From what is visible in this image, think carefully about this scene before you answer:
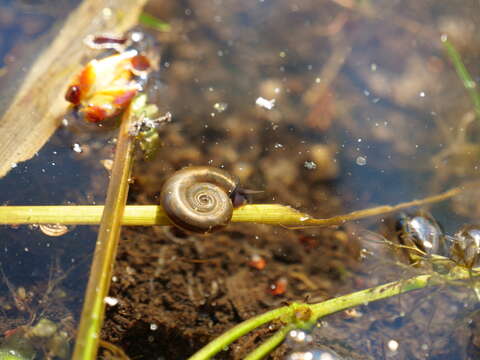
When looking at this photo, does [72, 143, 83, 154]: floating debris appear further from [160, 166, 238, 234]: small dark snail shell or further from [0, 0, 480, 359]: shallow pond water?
[160, 166, 238, 234]: small dark snail shell

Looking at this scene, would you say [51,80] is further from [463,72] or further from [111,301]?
[463,72]

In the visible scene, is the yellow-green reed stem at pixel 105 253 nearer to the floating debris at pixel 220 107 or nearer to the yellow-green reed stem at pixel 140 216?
the yellow-green reed stem at pixel 140 216

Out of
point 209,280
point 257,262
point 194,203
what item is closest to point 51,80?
point 194,203

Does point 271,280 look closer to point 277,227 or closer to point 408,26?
point 277,227

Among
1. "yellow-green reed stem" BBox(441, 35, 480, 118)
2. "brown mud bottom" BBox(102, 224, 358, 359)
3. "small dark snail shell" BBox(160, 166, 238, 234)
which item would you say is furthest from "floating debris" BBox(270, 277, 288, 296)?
"yellow-green reed stem" BBox(441, 35, 480, 118)

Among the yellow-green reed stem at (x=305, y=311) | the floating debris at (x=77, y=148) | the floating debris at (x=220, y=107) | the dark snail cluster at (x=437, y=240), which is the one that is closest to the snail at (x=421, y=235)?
the dark snail cluster at (x=437, y=240)

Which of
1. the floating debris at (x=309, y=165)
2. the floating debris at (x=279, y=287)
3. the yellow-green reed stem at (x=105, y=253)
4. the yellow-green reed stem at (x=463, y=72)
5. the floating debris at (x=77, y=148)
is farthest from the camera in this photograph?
the yellow-green reed stem at (x=463, y=72)
